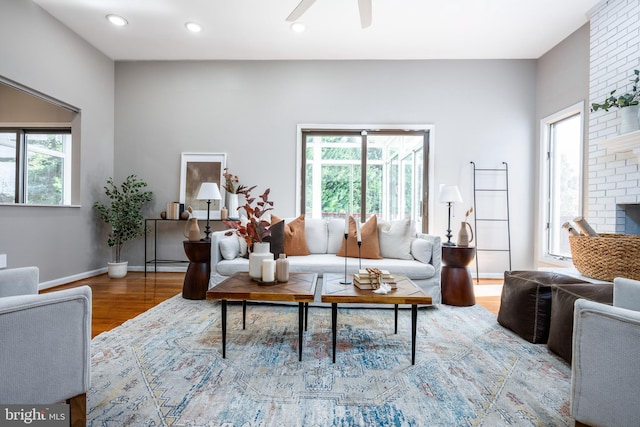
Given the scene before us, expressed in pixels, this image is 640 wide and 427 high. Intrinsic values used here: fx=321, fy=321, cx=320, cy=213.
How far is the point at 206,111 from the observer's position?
464 cm

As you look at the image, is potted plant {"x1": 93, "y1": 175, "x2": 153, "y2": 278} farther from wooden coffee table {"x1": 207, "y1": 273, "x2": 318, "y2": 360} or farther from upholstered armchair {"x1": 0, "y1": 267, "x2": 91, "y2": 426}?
upholstered armchair {"x1": 0, "y1": 267, "x2": 91, "y2": 426}

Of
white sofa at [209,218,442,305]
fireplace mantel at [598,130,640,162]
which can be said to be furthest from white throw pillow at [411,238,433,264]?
fireplace mantel at [598,130,640,162]

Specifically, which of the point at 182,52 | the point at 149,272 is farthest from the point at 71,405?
the point at 182,52

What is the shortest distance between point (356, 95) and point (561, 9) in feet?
7.88

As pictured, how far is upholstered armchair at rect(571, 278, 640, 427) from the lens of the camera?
43.7 inches

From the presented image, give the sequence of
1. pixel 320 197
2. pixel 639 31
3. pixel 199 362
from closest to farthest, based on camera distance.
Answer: pixel 199 362 → pixel 639 31 → pixel 320 197

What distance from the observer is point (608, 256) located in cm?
255

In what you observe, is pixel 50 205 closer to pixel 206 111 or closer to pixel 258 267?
pixel 206 111

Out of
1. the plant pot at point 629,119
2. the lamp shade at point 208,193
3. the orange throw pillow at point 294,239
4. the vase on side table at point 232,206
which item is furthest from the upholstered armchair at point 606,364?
the vase on side table at point 232,206

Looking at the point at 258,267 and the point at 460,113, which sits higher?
the point at 460,113

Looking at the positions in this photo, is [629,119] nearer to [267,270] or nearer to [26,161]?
[267,270]

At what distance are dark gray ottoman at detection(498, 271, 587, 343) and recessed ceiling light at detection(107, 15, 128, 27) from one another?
4822mm

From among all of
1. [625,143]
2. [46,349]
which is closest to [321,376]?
[46,349]

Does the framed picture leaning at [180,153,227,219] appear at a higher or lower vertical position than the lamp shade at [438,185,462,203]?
higher
